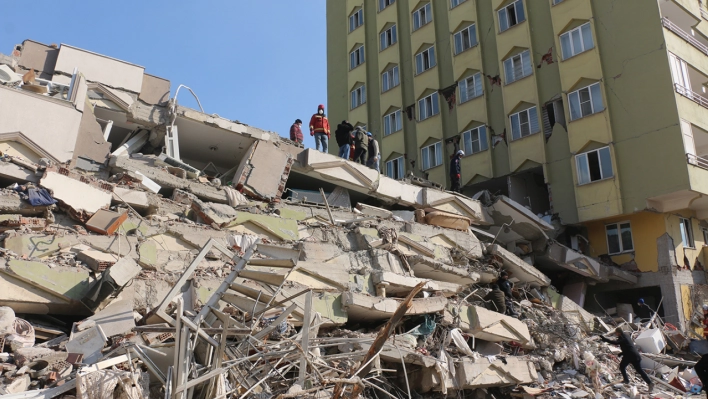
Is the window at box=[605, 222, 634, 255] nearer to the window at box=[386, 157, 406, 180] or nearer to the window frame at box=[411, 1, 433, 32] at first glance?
the window at box=[386, 157, 406, 180]

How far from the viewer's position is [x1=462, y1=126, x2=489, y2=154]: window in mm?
22938

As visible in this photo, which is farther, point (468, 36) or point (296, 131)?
point (468, 36)

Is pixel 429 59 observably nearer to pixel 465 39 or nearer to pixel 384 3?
pixel 465 39

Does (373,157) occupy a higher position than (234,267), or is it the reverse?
(373,157)

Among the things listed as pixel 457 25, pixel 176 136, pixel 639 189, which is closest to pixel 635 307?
pixel 639 189

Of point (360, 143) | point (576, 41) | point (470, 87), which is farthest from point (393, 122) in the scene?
point (360, 143)

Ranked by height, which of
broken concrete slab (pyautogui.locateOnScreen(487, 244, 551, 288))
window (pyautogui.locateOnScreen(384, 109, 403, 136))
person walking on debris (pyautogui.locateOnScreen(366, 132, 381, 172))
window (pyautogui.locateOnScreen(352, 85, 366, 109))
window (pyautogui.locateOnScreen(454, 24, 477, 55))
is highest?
window (pyautogui.locateOnScreen(454, 24, 477, 55))

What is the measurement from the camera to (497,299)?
13.4 metres

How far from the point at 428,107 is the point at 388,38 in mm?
4660

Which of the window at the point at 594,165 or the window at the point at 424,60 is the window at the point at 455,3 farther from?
the window at the point at 594,165

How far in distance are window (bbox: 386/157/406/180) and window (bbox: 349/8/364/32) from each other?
7.67 m

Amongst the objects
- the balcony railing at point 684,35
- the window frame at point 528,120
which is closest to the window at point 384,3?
the window frame at point 528,120

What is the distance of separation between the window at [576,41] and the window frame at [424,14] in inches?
284

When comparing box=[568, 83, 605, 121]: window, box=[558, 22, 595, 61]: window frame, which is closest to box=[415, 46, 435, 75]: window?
box=[558, 22, 595, 61]: window frame
